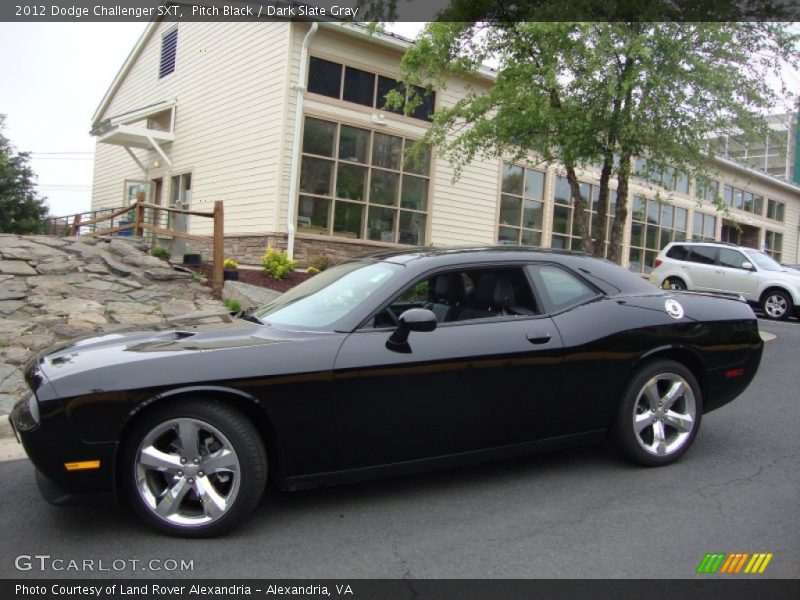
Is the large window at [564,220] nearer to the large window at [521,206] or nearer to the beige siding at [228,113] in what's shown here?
the large window at [521,206]

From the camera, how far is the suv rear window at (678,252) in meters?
15.4

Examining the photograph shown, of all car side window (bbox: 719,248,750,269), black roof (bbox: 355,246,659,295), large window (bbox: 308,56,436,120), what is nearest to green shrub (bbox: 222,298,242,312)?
large window (bbox: 308,56,436,120)

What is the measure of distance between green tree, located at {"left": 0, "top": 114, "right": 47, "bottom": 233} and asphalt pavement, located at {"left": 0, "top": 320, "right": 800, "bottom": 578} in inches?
1009

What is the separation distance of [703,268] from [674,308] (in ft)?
38.0

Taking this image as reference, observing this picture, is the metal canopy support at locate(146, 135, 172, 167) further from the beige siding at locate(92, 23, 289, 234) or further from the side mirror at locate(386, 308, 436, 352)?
the side mirror at locate(386, 308, 436, 352)

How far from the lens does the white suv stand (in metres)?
13.9

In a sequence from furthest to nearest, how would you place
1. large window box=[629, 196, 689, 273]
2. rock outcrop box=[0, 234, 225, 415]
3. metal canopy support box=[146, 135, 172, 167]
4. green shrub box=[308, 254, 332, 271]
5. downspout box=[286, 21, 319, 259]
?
large window box=[629, 196, 689, 273] < metal canopy support box=[146, 135, 172, 167] < downspout box=[286, 21, 319, 259] < green shrub box=[308, 254, 332, 271] < rock outcrop box=[0, 234, 225, 415]

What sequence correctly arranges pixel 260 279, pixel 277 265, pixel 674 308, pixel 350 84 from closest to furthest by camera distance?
1. pixel 674 308
2. pixel 260 279
3. pixel 277 265
4. pixel 350 84

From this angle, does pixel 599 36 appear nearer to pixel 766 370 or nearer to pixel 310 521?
pixel 766 370

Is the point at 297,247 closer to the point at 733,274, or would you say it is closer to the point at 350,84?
the point at 350,84

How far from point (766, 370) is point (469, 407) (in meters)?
5.80

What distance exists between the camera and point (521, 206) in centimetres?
1727

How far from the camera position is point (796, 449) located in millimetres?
4781

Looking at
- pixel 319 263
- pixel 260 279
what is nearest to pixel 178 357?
pixel 260 279
